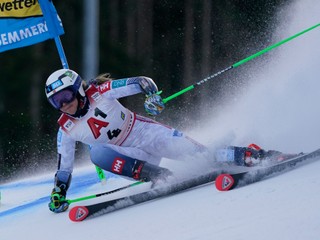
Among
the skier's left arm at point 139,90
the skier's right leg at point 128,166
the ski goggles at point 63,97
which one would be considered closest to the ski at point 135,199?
the skier's right leg at point 128,166

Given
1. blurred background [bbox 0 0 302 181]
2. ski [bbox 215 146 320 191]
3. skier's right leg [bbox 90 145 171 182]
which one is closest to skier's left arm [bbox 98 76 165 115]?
skier's right leg [bbox 90 145 171 182]

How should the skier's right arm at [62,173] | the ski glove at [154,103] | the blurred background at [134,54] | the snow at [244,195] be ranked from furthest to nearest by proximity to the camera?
the blurred background at [134,54]
the skier's right arm at [62,173]
the ski glove at [154,103]
the snow at [244,195]

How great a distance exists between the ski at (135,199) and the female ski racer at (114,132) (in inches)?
6.5

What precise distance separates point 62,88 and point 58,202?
97 centimetres

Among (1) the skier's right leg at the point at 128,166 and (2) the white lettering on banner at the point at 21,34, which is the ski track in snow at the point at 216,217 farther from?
(2) the white lettering on banner at the point at 21,34

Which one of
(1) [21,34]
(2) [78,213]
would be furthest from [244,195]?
(1) [21,34]

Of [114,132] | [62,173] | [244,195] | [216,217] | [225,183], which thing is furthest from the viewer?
[62,173]

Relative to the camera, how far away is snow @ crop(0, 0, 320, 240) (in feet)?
12.2

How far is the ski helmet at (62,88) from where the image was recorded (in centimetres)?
508

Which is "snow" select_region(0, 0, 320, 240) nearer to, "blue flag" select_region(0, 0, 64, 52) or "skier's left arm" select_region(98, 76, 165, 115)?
"skier's left arm" select_region(98, 76, 165, 115)

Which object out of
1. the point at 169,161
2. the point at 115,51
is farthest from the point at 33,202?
the point at 115,51

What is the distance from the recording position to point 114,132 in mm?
5340

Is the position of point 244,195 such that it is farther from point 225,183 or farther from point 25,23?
point 25,23

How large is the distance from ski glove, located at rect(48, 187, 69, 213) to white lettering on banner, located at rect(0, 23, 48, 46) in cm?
176
